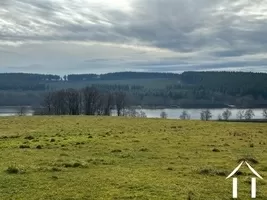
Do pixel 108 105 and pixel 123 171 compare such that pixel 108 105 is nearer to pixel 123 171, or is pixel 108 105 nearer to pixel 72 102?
pixel 72 102

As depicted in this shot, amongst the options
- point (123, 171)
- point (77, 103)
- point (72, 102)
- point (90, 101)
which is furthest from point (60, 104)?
point (123, 171)

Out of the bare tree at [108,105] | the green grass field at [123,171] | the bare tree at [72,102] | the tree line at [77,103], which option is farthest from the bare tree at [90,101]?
the green grass field at [123,171]

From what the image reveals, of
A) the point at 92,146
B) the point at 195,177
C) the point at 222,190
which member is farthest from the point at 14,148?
the point at 222,190

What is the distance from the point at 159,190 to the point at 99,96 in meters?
118

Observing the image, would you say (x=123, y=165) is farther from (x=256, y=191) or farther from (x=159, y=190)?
(x=256, y=191)

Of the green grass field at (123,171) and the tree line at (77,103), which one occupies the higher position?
the green grass field at (123,171)

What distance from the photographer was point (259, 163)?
20.8m

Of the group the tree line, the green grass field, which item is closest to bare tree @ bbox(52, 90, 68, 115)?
the tree line

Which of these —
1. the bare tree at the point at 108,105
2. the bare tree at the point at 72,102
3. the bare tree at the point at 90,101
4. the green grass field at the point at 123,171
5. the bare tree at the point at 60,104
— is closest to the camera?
the green grass field at the point at 123,171

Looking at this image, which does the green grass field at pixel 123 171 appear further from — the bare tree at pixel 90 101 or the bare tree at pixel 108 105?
the bare tree at pixel 108 105

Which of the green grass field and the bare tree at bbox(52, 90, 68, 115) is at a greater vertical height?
the green grass field

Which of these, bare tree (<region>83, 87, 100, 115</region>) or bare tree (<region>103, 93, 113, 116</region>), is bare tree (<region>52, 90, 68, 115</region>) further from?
bare tree (<region>103, 93, 113, 116</region>)

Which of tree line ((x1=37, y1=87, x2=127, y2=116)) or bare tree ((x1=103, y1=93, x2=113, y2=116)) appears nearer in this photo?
tree line ((x1=37, y1=87, x2=127, y2=116))

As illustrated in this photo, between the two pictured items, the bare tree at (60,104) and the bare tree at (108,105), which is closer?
the bare tree at (60,104)
